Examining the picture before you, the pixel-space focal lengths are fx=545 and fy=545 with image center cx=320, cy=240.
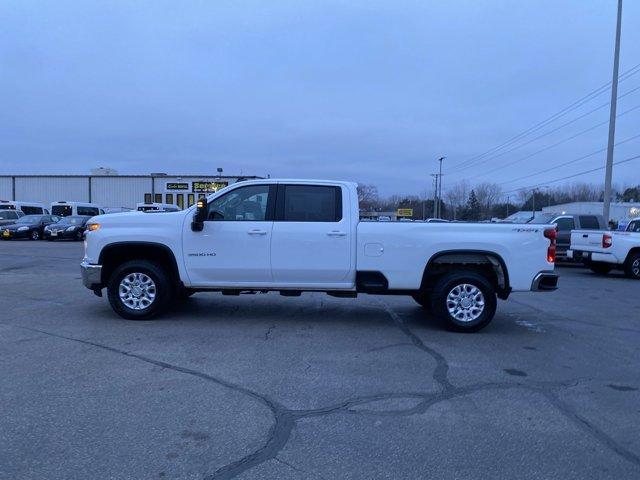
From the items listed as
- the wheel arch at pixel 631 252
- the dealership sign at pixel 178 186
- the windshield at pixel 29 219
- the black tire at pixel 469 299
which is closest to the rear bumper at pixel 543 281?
the black tire at pixel 469 299

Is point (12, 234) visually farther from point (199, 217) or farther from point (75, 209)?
point (199, 217)

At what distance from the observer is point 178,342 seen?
680 cm

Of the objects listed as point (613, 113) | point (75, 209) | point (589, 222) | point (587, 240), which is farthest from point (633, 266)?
point (75, 209)

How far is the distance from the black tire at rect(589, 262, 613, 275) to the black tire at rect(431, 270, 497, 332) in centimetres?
1043

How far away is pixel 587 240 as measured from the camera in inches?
637

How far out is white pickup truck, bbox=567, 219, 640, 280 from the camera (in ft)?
51.0

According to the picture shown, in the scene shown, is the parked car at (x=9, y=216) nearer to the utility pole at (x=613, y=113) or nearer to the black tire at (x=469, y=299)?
the black tire at (x=469, y=299)

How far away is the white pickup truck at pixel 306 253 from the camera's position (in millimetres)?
7680

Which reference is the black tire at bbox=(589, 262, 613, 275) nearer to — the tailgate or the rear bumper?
the tailgate

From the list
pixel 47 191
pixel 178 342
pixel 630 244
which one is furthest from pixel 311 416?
pixel 47 191

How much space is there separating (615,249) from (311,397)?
13.7 m

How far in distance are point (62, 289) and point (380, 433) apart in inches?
356

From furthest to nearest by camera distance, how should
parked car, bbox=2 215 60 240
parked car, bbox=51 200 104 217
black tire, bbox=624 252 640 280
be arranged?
1. parked car, bbox=51 200 104 217
2. parked car, bbox=2 215 60 240
3. black tire, bbox=624 252 640 280

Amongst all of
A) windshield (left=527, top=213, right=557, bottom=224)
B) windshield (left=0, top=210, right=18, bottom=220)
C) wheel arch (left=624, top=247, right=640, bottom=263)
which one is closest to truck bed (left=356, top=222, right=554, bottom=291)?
wheel arch (left=624, top=247, right=640, bottom=263)
